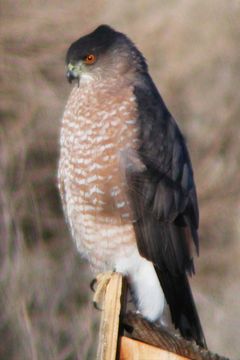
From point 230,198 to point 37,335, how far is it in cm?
272

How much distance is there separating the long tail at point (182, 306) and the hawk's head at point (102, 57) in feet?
3.14

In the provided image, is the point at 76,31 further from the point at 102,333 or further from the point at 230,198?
the point at 102,333

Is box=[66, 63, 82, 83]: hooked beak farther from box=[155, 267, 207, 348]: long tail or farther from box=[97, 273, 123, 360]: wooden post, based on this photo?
box=[97, 273, 123, 360]: wooden post

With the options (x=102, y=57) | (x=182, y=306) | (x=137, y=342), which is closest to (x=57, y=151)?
(x=102, y=57)

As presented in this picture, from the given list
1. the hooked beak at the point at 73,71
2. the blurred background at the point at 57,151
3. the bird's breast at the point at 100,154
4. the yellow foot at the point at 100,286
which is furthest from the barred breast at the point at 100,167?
the blurred background at the point at 57,151

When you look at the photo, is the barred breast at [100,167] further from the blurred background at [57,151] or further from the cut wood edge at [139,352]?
the blurred background at [57,151]

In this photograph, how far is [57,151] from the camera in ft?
33.4

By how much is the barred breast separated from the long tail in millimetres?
255

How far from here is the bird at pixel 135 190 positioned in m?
5.28

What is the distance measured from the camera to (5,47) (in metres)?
11.3

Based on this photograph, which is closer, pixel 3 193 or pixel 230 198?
pixel 3 193

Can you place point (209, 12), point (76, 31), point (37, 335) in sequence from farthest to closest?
point (209, 12) < point (76, 31) < point (37, 335)

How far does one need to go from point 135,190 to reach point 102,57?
2.41 ft

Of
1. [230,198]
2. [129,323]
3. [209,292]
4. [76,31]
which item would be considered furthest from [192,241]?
[76,31]
